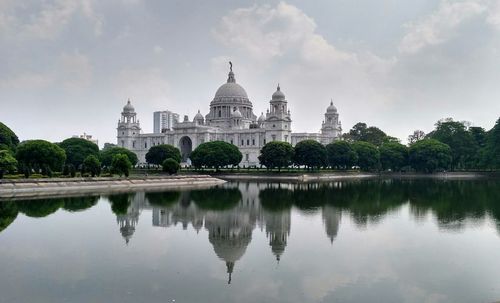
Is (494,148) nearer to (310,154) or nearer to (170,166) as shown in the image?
(310,154)

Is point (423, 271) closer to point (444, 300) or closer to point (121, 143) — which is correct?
point (444, 300)

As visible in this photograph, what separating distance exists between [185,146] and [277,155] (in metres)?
43.2

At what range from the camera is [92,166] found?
58125 millimetres

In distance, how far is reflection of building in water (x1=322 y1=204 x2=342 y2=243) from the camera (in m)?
25.5

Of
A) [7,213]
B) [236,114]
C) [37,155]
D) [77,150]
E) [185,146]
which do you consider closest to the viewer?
[7,213]

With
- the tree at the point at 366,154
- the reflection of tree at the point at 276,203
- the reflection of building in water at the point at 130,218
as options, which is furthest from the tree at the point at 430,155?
the reflection of building in water at the point at 130,218

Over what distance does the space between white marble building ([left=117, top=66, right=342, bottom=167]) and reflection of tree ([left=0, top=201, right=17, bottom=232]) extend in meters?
74.6

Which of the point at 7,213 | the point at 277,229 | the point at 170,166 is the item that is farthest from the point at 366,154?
the point at 7,213

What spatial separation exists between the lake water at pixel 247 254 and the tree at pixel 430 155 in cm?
5809

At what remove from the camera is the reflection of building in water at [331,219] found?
83.7 ft

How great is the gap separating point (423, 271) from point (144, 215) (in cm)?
1940

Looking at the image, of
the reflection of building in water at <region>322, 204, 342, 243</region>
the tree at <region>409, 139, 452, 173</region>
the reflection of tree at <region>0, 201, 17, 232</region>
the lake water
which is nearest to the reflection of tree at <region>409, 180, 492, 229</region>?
the lake water

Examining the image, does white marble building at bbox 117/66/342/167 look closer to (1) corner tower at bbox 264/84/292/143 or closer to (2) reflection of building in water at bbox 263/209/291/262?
(1) corner tower at bbox 264/84/292/143

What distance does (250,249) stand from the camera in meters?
21.3
